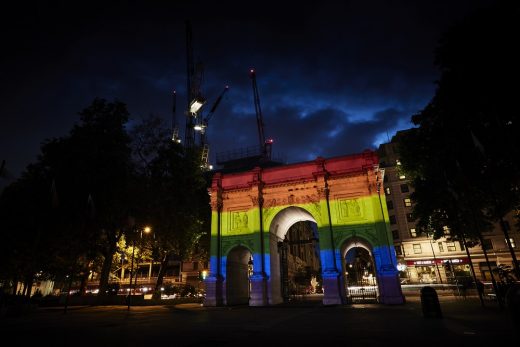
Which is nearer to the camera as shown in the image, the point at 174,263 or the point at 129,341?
the point at 129,341

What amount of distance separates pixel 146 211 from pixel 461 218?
28437mm

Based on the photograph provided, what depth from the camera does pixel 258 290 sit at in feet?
88.3

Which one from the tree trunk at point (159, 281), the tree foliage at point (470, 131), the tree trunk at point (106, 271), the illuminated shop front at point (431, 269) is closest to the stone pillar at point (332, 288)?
the tree foliage at point (470, 131)

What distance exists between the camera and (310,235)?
281ft

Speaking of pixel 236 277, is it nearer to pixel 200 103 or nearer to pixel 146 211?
pixel 146 211

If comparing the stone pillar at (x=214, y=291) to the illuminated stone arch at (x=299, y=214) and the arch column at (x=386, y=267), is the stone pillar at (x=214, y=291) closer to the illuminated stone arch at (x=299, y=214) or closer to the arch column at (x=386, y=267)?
the illuminated stone arch at (x=299, y=214)

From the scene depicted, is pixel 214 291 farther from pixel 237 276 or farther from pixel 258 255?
pixel 258 255

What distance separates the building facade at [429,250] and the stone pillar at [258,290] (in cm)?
2813

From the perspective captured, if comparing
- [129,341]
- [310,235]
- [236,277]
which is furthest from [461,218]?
[310,235]

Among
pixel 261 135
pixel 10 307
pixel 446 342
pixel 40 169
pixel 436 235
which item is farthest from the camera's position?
pixel 261 135

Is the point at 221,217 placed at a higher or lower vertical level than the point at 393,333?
higher

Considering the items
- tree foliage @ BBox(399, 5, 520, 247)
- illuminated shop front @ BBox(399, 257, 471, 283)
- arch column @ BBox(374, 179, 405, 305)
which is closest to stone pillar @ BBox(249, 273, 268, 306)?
arch column @ BBox(374, 179, 405, 305)

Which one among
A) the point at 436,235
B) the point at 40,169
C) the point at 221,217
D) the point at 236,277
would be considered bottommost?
the point at 236,277

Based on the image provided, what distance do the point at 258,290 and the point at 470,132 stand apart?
20.0 metres
